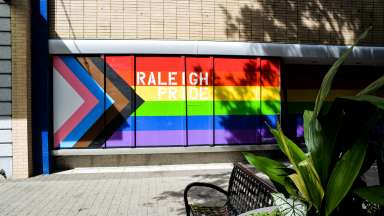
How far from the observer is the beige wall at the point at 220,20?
8.95m

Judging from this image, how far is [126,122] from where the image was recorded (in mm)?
9148

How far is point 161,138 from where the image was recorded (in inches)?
366

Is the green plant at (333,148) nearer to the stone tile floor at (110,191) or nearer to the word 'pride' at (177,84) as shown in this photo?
the stone tile floor at (110,191)

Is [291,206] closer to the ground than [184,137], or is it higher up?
higher up

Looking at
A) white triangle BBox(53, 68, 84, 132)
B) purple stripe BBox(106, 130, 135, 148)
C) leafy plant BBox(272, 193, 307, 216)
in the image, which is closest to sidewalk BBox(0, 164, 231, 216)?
purple stripe BBox(106, 130, 135, 148)

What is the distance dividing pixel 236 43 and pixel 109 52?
302cm

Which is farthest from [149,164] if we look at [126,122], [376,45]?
[376,45]

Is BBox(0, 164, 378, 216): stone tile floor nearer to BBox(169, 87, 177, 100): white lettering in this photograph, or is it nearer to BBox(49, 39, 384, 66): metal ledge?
BBox(169, 87, 177, 100): white lettering

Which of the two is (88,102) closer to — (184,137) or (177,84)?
(177,84)

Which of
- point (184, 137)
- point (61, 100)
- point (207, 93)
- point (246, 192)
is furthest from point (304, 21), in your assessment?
point (246, 192)

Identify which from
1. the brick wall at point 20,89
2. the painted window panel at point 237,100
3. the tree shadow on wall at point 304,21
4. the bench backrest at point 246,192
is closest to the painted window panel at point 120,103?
the brick wall at point 20,89

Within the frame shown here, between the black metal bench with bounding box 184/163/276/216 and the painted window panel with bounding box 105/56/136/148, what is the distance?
5.28 metres

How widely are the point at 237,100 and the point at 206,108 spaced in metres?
0.81

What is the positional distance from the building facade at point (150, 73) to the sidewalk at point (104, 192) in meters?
0.63
